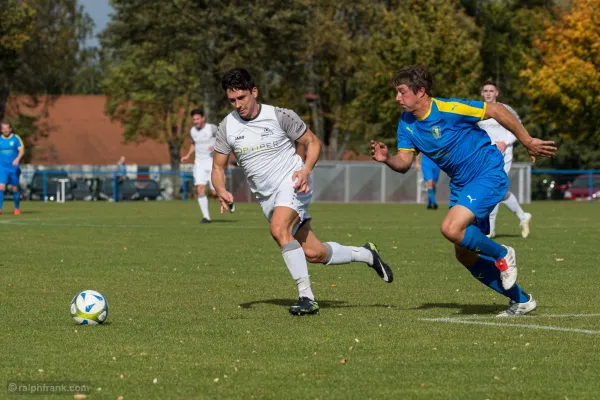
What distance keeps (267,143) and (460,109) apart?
1.70m

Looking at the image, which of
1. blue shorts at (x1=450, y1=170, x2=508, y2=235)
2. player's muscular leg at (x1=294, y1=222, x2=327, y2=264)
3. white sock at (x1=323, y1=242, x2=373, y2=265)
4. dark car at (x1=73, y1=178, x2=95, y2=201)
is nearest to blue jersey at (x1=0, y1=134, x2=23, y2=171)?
white sock at (x1=323, y1=242, x2=373, y2=265)

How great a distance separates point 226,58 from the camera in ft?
172

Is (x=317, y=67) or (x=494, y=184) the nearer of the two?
(x=494, y=184)

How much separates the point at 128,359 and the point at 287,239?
2.97 m

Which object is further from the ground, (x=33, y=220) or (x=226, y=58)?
(x=226, y=58)

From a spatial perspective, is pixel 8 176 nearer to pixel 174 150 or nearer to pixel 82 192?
pixel 82 192

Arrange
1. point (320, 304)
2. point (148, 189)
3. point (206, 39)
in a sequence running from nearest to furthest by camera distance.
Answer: point (320, 304), point (206, 39), point (148, 189)

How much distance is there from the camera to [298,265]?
9.64 meters

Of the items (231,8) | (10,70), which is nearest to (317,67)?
(231,8)

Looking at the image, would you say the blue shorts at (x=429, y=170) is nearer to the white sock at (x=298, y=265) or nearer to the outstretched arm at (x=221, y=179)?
the outstretched arm at (x=221, y=179)

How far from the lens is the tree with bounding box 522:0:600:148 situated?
5259 centimetres

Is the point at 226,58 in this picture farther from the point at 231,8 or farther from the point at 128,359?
the point at 128,359

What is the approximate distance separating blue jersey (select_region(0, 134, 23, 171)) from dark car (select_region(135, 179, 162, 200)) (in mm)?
23667

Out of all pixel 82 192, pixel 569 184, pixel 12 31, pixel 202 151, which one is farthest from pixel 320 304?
pixel 12 31
